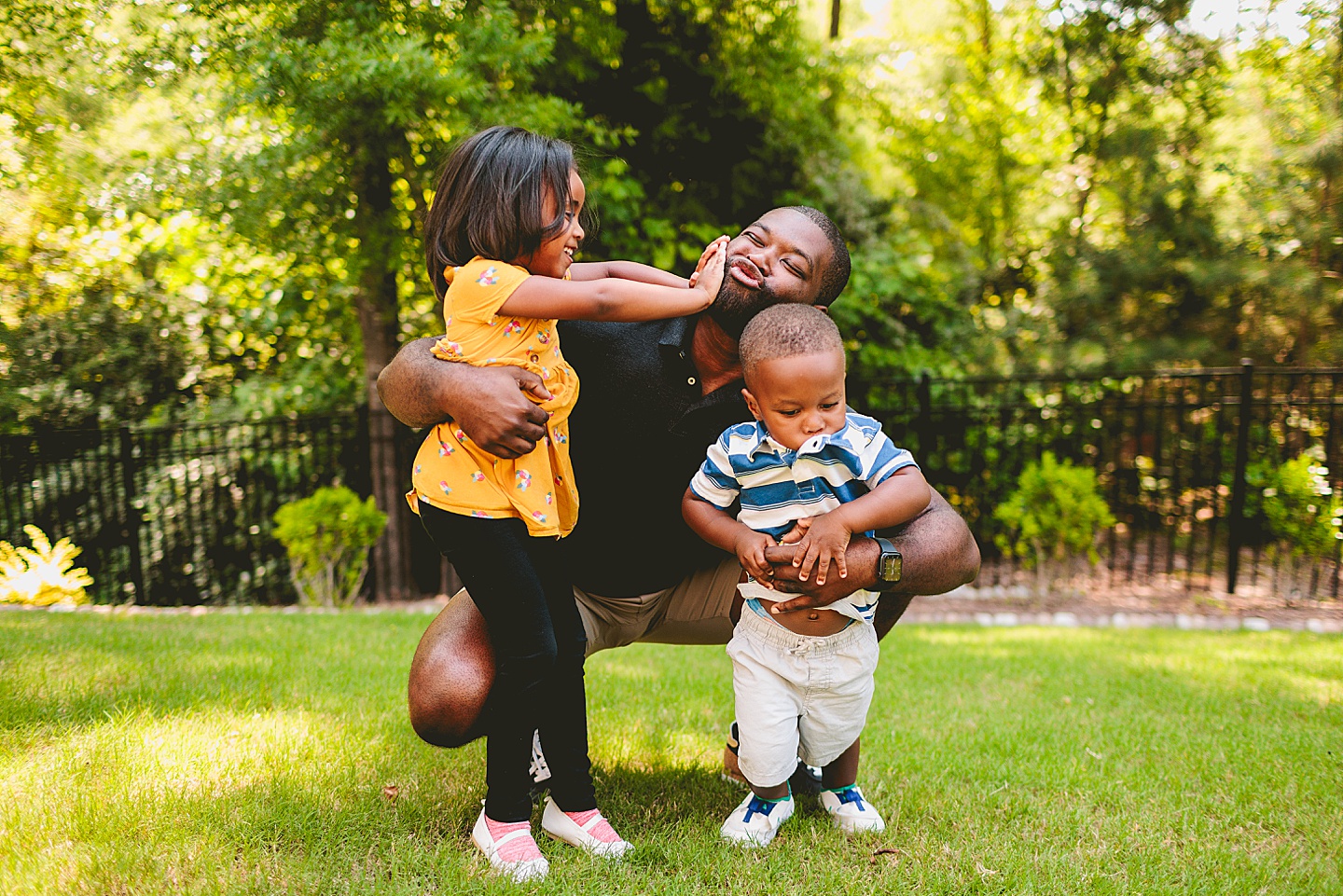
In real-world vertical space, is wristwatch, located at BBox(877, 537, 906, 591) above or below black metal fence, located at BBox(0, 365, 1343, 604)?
above

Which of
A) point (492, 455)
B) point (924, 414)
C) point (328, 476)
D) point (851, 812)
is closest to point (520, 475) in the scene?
point (492, 455)

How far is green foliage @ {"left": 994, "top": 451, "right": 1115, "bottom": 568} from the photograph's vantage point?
7.21 m

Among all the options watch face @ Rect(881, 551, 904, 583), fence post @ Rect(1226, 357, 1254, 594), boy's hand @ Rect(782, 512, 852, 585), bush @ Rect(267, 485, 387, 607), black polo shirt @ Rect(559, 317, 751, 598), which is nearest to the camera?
boy's hand @ Rect(782, 512, 852, 585)

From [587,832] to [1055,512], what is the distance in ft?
19.6

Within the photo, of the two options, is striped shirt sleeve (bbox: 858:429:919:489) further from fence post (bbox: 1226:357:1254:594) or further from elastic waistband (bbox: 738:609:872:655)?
fence post (bbox: 1226:357:1254:594)

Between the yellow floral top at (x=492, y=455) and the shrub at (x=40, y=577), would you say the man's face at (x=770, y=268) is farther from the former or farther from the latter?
the shrub at (x=40, y=577)

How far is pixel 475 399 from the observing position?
2.23m

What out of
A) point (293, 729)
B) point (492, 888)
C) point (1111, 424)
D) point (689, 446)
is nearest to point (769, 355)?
point (689, 446)

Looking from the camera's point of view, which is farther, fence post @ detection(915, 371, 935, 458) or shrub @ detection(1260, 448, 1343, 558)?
fence post @ detection(915, 371, 935, 458)

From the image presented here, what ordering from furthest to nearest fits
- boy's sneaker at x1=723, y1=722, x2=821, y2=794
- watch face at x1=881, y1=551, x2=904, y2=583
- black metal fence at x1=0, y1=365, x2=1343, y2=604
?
black metal fence at x1=0, y1=365, x2=1343, y2=604
boy's sneaker at x1=723, y1=722, x2=821, y2=794
watch face at x1=881, y1=551, x2=904, y2=583

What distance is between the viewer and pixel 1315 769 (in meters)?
3.07

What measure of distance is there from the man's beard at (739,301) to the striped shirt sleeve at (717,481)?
0.44 m

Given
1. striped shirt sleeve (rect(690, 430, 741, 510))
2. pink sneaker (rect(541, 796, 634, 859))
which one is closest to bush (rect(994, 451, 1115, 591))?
striped shirt sleeve (rect(690, 430, 741, 510))

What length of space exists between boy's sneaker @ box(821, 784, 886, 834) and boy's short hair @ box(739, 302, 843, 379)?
124 centimetres
